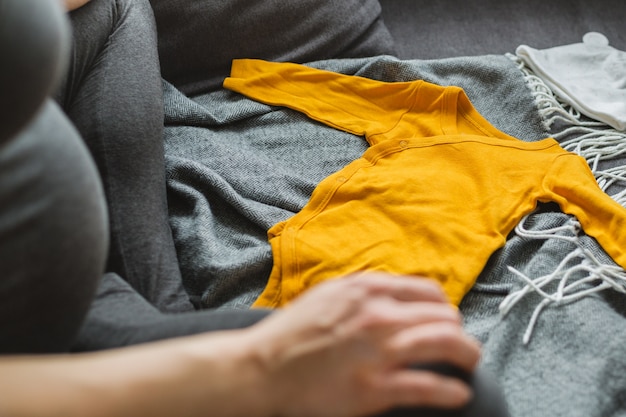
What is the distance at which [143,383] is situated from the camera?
1.53ft

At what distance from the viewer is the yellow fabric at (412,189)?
2.87 ft

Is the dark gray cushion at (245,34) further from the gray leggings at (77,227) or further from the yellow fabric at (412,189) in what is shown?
the gray leggings at (77,227)

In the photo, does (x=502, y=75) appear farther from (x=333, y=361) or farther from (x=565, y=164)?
(x=333, y=361)

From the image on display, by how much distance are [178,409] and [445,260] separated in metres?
0.51

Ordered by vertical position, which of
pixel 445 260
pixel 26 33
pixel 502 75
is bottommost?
pixel 445 260

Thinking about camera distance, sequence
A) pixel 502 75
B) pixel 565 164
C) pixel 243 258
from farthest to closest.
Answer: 1. pixel 502 75
2. pixel 565 164
3. pixel 243 258

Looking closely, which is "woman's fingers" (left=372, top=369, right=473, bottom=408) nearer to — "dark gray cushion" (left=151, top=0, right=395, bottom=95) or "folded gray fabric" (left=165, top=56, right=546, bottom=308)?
"folded gray fabric" (left=165, top=56, right=546, bottom=308)

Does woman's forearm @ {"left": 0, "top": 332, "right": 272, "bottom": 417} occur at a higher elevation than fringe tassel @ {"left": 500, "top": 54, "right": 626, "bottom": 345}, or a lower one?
higher

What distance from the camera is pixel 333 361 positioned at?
0.50 meters

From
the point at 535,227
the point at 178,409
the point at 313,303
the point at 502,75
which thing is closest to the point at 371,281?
the point at 313,303

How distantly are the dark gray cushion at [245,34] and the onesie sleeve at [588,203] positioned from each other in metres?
0.46

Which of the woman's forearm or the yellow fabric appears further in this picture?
the yellow fabric

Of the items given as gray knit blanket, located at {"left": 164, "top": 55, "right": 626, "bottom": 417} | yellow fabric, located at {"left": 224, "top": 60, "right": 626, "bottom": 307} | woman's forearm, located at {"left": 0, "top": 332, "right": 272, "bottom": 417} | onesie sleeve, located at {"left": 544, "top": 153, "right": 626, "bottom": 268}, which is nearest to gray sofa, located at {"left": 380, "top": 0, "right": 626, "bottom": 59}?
gray knit blanket, located at {"left": 164, "top": 55, "right": 626, "bottom": 417}

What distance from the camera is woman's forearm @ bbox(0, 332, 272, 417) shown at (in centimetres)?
44
